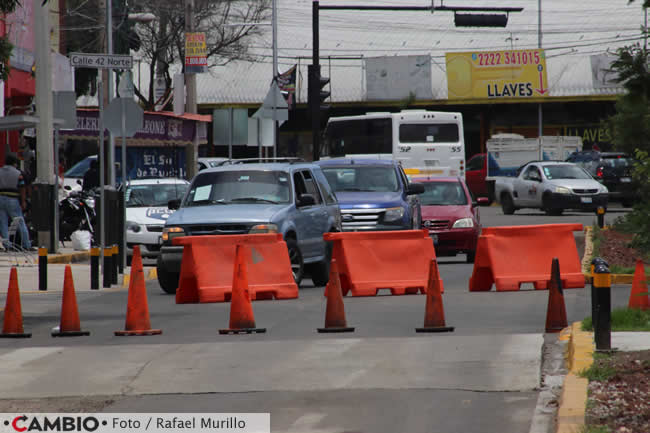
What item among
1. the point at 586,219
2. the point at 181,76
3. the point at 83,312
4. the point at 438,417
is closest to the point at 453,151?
the point at 586,219

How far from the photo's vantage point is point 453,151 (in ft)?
125

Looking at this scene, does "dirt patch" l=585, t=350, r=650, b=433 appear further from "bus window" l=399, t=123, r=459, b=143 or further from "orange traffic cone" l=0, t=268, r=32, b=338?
"bus window" l=399, t=123, r=459, b=143

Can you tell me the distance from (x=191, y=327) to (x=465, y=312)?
120 inches

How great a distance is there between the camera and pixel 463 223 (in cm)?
2327

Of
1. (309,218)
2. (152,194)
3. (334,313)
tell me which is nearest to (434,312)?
(334,313)

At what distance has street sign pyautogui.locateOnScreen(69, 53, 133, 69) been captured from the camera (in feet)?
61.0

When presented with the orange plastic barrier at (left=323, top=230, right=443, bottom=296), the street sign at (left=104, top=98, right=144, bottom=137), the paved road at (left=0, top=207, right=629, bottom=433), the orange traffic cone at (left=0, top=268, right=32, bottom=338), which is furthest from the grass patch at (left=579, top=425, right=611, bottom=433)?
the street sign at (left=104, top=98, right=144, bottom=137)

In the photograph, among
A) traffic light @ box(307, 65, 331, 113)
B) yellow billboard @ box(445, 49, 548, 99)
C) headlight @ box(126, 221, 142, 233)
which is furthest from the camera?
yellow billboard @ box(445, 49, 548, 99)

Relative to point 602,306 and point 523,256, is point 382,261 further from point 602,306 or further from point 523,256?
point 602,306

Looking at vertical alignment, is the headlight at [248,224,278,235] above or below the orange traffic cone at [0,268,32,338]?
above

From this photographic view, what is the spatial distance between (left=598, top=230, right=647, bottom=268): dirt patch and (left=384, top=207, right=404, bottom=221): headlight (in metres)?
3.38

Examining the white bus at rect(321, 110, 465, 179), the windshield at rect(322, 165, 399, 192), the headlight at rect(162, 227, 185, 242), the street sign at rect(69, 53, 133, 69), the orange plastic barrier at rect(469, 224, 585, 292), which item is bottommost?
the orange plastic barrier at rect(469, 224, 585, 292)

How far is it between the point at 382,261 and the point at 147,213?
8513 millimetres

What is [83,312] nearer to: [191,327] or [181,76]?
[191,327]
